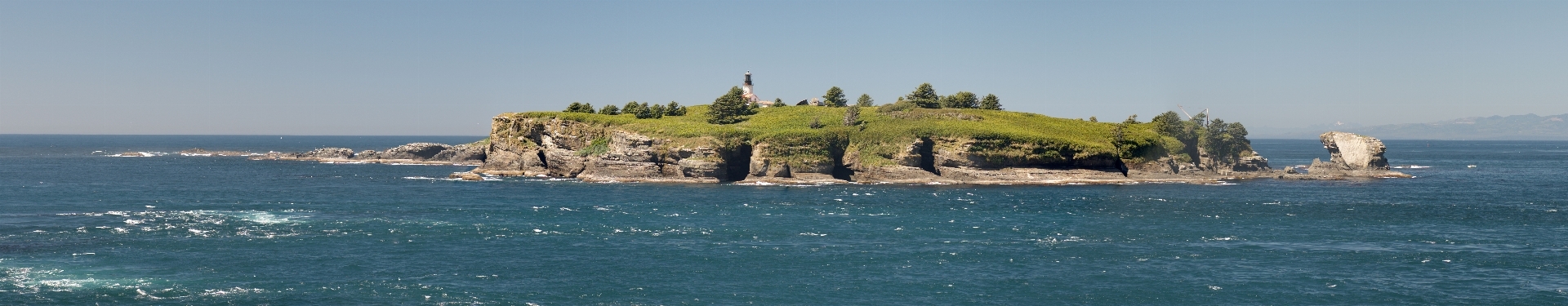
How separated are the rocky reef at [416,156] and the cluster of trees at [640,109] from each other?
1134 inches

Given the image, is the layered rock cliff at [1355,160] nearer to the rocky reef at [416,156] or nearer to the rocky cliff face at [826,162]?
the rocky cliff face at [826,162]

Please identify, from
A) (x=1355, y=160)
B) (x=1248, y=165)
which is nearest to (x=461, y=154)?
(x=1248, y=165)

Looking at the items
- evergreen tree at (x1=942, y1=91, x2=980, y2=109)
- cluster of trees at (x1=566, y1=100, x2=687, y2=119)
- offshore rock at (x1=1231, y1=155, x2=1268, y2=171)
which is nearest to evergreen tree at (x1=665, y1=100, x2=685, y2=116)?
cluster of trees at (x1=566, y1=100, x2=687, y2=119)

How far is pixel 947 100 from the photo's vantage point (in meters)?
130

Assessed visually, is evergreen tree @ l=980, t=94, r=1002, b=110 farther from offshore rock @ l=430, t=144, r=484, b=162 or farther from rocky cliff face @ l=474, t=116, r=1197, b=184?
offshore rock @ l=430, t=144, r=484, b=162

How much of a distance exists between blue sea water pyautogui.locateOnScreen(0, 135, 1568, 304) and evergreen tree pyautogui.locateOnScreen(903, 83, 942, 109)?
1397 inches

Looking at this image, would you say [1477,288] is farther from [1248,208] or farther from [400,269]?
[400,269]

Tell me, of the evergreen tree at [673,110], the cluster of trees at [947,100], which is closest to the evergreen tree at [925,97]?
the cluster of trees at [947,100]

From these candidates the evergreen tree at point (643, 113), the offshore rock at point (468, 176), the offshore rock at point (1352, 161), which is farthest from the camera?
the evergreen tree at point (643, 113)

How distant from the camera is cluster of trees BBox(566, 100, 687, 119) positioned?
408ft

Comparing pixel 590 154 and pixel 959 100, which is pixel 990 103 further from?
pixel 590 154

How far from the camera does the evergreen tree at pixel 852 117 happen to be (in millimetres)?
114312

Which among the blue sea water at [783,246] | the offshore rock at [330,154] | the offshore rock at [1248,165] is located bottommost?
the blue sea water at [783,246]

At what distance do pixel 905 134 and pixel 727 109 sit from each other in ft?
74.5
